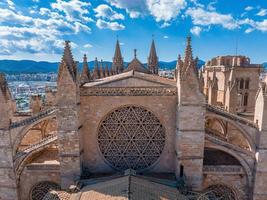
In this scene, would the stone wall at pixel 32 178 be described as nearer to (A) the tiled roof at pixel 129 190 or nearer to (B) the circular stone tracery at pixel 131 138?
(A) the tiled roof at pixel 129 190

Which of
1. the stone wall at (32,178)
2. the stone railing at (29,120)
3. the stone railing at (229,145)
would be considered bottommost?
the stone wall at (32,178)

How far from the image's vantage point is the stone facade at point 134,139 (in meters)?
13.4

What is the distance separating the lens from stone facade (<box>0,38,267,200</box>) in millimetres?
13430

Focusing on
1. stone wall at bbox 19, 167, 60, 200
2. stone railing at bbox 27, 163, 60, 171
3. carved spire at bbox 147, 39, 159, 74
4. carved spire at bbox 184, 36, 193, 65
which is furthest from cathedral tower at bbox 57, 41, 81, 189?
carved spire at bbox 147, 39, 159, 74

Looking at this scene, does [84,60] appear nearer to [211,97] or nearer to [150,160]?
[150,160]

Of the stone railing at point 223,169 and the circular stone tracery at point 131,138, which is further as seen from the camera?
the circular stone tracery at point 131,138

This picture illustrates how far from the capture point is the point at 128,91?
46.3 feet

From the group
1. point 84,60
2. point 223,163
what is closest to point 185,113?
point 223,163

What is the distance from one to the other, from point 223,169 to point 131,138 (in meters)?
6.29

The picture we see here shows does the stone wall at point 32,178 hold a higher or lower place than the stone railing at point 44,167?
lower

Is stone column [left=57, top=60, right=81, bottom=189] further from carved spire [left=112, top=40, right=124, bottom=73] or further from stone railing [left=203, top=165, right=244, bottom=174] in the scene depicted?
carved spire [left=112, top=40, right=124, bottom=73]

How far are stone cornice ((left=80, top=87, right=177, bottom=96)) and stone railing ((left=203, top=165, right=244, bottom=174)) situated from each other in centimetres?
532

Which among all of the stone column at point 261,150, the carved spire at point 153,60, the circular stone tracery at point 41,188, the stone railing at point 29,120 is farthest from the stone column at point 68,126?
the carved spire at point 153,60

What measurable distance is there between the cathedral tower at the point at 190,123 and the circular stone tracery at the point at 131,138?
157 cm
